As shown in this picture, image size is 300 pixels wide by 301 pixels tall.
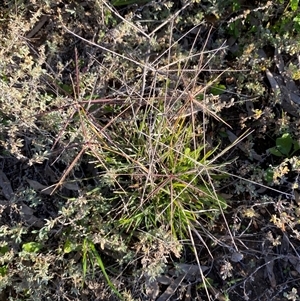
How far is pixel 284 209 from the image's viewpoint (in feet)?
6.59

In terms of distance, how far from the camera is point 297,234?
1947 mm

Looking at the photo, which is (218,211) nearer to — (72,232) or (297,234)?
(297,234)

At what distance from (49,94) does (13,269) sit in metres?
0.74

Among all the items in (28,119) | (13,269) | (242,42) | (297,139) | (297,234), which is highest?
(242,42)

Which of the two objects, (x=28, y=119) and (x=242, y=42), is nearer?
(x=28, y=119)

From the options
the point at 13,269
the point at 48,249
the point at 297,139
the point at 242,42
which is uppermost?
the point at 242,42

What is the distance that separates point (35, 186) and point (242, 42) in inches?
41.8

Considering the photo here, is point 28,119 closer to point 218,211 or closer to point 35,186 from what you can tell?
point 35,186

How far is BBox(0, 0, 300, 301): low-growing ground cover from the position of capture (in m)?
1.98

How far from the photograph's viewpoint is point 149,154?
1928mm

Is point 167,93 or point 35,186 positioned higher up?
point 167,93

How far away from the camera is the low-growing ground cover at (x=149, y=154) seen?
1.98 meters

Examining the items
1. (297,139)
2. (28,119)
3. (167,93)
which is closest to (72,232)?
(28,119)

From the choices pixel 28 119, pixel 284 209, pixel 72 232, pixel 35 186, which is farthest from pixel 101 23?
pixel 284 209
